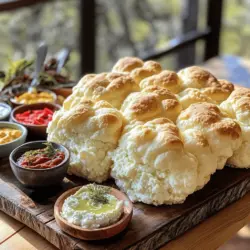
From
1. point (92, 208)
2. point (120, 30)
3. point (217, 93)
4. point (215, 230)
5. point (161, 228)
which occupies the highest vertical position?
point (217, 93)

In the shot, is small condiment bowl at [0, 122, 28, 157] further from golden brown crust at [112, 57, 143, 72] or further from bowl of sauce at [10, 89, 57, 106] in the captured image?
golden brown crust at [112, 57, 143, 72]

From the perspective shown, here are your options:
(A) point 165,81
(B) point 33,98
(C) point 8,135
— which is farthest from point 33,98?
(A) point 165,81

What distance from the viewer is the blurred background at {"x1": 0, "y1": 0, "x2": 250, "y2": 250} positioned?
513cm

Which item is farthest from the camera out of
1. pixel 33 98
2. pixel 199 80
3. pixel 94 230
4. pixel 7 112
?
pixel 33 98

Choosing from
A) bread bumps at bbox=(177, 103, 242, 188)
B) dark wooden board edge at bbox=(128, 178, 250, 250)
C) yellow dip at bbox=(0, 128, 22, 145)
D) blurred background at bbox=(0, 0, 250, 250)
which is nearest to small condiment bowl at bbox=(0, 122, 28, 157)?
yellow dip at bbox=(0, 128, 22, 145)

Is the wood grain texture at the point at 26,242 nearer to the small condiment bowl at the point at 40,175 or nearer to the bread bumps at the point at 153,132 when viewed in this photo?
the small condiment bowl at the point at 40,175

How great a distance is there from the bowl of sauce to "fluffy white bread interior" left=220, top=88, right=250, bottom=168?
1016 mm

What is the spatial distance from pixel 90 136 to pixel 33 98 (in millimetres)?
864

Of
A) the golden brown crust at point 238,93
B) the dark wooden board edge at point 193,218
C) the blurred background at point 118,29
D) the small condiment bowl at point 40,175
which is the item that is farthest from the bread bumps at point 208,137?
the blurred background at point 118,29

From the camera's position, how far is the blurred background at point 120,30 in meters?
5.13

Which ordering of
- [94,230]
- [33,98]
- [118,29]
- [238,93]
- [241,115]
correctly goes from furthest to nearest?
[118,29]
[33,98]
[238,93]
[241,115]
[94,230]

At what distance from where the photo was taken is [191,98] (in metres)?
2.43

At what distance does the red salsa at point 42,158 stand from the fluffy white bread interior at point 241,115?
784 mm

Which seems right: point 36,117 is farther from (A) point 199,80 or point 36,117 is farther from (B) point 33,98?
(A) point 199,80
